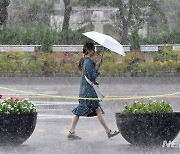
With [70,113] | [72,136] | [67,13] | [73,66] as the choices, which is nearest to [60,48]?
[73,66]

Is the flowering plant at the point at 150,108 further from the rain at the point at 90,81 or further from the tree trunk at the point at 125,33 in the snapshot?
the tree trunk at the point at 125,33

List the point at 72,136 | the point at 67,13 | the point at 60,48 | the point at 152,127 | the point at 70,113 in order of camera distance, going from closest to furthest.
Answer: the point at 152,127 < the point at 72,136 < the point at 70,113 < the point at 60,48 < the point at 67,13

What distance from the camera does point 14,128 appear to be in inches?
414

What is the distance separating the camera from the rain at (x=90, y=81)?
10531 mm

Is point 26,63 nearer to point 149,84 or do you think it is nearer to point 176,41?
point 149,84

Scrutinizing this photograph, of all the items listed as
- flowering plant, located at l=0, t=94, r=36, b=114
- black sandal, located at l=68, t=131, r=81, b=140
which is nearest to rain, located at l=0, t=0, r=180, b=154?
flowering plant, located at l=0, t=94, r=36, b=114

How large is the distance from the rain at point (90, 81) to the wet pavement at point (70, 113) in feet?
0.06

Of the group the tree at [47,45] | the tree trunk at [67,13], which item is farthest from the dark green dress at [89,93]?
the tree trunk at [67,13]

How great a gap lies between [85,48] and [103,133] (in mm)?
1632

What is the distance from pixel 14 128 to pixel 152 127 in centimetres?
214

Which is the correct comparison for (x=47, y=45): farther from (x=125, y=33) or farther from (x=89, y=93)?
(x=89, y=93)

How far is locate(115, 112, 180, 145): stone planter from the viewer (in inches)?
407

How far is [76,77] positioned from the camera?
79.5 feet

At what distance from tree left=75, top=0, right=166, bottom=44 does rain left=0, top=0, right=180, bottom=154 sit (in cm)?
4
